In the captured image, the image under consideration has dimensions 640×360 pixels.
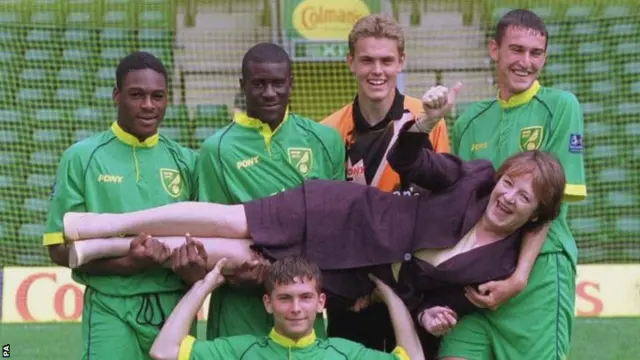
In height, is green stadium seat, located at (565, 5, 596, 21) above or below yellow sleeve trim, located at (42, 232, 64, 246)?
above

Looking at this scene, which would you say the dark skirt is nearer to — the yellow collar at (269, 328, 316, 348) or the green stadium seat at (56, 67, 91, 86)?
the yellow collar at (269, 328, 316, 348)

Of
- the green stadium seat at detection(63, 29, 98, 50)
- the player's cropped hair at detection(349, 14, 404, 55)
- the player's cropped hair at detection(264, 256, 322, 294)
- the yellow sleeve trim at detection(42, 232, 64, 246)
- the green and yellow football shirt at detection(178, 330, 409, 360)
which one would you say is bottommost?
the green and yellow football shirt at detection(178, 330, 409, 360)

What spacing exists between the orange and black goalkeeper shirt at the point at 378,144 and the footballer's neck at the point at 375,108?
14mm

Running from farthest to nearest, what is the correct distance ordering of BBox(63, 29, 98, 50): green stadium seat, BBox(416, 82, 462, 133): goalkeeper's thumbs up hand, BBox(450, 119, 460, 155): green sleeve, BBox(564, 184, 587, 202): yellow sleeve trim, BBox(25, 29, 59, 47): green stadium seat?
BBox(63, 29, 98, 50): green stadium seat
BBox(25, 29, 59, 47): green stadium seat
BBox(450, 119, 460, 155): green sleeve
BBox(564, 184, 587, 202): yellow sleeve trim
BBox(416, 82, 462, 133): goalkeeper's thumbs up hand

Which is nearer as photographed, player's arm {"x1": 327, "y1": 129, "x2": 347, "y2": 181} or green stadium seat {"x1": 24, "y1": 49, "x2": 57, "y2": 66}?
player's arm {"x1": 327, "y1": 129, "x2": 347, "y2": 181}

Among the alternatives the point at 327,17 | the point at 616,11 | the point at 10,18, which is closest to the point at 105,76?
the point at 10,18

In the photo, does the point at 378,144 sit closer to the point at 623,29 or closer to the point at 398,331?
the point at 398,331

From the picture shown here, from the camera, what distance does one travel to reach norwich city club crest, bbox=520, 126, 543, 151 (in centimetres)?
405

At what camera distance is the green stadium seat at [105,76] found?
38.4ft

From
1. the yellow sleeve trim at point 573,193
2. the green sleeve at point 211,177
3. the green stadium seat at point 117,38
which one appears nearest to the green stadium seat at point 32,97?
the green stadium seat at point 117,38

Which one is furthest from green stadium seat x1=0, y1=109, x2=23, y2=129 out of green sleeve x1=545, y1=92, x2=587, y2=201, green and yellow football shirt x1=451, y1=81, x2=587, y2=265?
green sleeve x1=545, y1=92, x2=587, y2=201

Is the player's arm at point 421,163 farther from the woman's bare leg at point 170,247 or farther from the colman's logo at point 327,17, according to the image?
the colman's logo at point 327,17

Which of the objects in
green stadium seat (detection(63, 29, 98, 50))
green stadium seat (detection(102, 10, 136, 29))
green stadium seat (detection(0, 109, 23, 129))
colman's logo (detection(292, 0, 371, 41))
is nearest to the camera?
colman's logo (detection(292, 0, 371, 41))

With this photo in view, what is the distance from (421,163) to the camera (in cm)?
376
